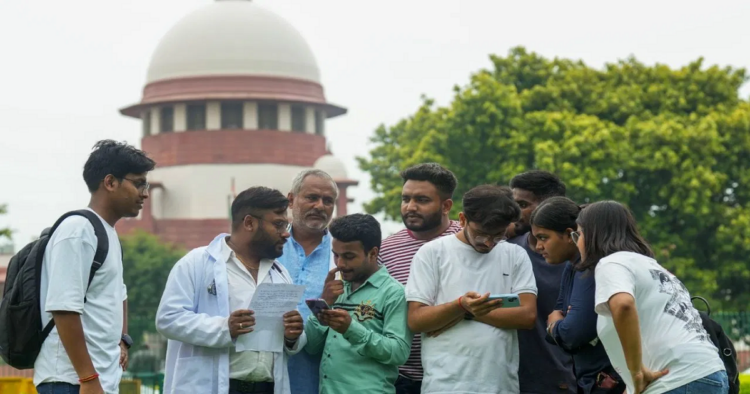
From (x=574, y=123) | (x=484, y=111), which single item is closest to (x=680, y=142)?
(x=574, y=123)

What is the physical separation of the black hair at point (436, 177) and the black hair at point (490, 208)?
512mm

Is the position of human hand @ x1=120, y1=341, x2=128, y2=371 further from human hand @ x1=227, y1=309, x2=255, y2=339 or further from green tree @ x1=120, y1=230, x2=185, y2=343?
green tree @ x1=120, y1=230, x2=185, y2=343

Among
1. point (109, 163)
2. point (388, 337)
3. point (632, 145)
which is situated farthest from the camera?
point (632, 145)

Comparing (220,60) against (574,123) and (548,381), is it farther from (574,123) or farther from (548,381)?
(548,381)

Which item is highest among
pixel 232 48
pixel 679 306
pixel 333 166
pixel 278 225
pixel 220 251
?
pixel 232 48

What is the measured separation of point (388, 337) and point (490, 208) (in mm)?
664

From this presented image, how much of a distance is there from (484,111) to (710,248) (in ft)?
17.4

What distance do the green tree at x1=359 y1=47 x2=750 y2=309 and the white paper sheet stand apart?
66.9 ft

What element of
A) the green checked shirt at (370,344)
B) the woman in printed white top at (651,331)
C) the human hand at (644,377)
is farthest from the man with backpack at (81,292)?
the human hand at (644,377)

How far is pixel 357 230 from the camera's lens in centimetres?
A: 538

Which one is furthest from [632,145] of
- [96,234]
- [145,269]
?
[96,234]

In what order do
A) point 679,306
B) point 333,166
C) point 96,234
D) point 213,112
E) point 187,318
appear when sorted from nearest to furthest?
1. point 679,306
2. point 96,234
3. point 187,318
4. point 333,166
5. point 213,112

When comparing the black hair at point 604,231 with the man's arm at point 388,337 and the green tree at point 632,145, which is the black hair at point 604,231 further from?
the green tree at point 632,145

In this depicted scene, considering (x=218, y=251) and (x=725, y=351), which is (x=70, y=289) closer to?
(x=218, y=251)
